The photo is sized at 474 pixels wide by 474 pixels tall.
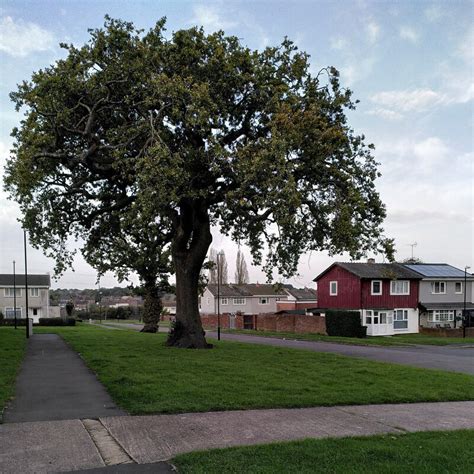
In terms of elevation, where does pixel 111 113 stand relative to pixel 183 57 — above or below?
below

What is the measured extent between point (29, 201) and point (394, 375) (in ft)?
46.3

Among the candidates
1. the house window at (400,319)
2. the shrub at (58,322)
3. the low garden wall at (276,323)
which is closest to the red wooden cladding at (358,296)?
the house window at (400,319)

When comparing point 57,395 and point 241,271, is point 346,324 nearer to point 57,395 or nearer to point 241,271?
point 57,395

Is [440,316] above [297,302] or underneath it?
above

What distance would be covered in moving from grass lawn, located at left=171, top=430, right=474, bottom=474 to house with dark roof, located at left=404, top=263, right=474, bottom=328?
4639 centimetres

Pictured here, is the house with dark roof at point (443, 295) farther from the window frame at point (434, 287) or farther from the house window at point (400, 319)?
the house window at point (400, 319)

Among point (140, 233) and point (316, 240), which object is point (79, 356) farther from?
point (316, 240)

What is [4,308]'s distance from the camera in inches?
2623

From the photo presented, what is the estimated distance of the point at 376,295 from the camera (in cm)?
4828

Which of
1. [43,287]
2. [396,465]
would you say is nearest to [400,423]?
[396,465]

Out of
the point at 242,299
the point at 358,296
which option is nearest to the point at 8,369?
the point at 358,296

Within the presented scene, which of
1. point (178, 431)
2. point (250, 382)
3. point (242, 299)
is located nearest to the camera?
point (178, 431)

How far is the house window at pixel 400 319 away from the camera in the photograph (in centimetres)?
4894

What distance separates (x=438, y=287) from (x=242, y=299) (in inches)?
1243
